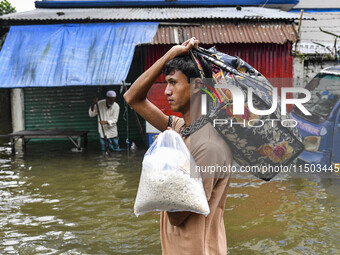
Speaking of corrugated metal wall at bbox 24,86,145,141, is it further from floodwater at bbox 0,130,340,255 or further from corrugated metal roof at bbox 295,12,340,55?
corrugated metal roof at bbox 295,12,340,55

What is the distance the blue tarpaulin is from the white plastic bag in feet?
22.8

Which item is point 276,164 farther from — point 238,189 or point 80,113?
point 80,113

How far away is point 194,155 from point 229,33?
832 cm

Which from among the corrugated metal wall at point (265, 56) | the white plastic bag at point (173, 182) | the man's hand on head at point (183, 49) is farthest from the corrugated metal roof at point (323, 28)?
the white plastic bag at point (173, 182)

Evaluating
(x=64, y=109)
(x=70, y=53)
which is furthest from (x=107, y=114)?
(x=64, y=109)

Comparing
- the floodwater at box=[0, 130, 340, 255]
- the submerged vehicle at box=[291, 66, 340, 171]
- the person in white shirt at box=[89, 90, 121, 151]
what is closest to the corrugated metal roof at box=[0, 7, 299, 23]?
the person in white shirt at box=[89, 90, 121, 151]

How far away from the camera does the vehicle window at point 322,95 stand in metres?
6.88

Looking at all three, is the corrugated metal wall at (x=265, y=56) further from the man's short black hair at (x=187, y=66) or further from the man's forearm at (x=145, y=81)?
the man's short black hair at (x=187, y=66)

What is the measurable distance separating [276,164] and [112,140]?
8790 mm

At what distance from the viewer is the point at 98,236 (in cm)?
464

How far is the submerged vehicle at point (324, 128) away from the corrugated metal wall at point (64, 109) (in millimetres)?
5972

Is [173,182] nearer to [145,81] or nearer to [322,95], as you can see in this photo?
[145,81]

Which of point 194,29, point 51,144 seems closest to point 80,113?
point 51,144

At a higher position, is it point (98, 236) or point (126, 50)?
point (126, 50)
